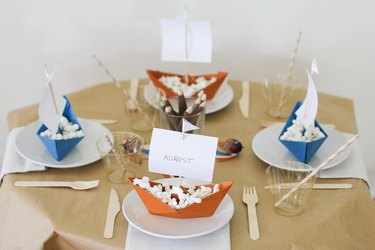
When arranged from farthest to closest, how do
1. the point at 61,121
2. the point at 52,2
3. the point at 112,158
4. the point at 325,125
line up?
the point at 52,2
the point at 325,125
the point at 61,121
the point at 112,158

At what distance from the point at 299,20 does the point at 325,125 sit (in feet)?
2.43

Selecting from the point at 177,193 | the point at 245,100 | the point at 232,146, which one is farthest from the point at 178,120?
the point at 245,100

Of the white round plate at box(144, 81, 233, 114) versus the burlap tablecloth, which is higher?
the white round plate at box(144, 81, 233, 114)

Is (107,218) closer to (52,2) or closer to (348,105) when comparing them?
(348,105)

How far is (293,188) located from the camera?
53.6 inches

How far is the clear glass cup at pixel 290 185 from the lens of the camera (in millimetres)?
1367

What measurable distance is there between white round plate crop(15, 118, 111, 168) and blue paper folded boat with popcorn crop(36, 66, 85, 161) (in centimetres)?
2

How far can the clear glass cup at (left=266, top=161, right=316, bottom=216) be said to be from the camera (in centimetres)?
137

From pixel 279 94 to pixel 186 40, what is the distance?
34 centimetres

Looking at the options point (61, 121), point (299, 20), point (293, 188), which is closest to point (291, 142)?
point (293, 188)

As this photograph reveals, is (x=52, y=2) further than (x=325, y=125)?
Yes

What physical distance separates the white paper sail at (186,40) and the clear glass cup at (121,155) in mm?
390

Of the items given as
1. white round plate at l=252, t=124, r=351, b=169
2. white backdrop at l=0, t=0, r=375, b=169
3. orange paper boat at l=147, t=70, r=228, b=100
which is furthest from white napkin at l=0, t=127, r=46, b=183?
white backdrop at l=0, t=0, r=375, b=169

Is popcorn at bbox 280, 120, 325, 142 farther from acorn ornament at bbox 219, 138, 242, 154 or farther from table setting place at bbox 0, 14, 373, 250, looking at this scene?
acorn ornament at bbox 219, 138, 242, 154
